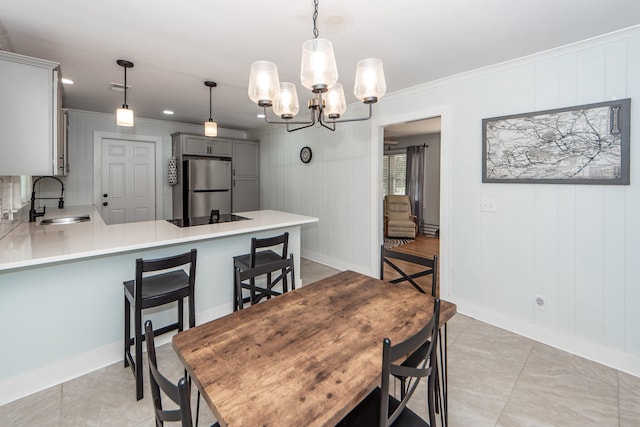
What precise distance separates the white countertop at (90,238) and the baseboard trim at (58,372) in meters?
0.78

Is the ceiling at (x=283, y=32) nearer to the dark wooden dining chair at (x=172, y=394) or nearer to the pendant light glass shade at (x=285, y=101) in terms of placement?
the pendant light glass shade at (x=285, y=101)

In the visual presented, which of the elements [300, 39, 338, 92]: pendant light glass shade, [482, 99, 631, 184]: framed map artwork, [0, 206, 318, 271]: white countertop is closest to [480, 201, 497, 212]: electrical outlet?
[482, 99, 631, 184]: framed map artwork

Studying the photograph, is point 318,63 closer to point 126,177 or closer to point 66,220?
point 66,220

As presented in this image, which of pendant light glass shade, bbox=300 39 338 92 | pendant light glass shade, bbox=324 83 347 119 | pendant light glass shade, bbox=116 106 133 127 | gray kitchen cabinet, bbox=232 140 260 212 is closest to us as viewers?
pendant light glass shade, bbox=300 39 338 92

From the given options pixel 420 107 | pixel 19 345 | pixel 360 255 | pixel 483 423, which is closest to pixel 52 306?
pixel 19 345

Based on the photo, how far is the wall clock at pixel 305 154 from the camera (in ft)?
15.6

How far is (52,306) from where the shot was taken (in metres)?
1.98

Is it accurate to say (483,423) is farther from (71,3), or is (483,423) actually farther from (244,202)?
(244,202)

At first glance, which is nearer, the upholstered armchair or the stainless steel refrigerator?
the stainless steel refrigerator

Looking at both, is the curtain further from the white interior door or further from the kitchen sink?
the kitchen sink

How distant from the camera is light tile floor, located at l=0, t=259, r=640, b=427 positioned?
170 centimetres

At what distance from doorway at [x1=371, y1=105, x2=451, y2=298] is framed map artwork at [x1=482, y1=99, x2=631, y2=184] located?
38 cm

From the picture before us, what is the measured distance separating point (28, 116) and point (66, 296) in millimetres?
1302

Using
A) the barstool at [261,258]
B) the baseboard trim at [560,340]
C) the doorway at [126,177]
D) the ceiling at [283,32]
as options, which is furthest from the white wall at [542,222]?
the doorway at [126,177]
